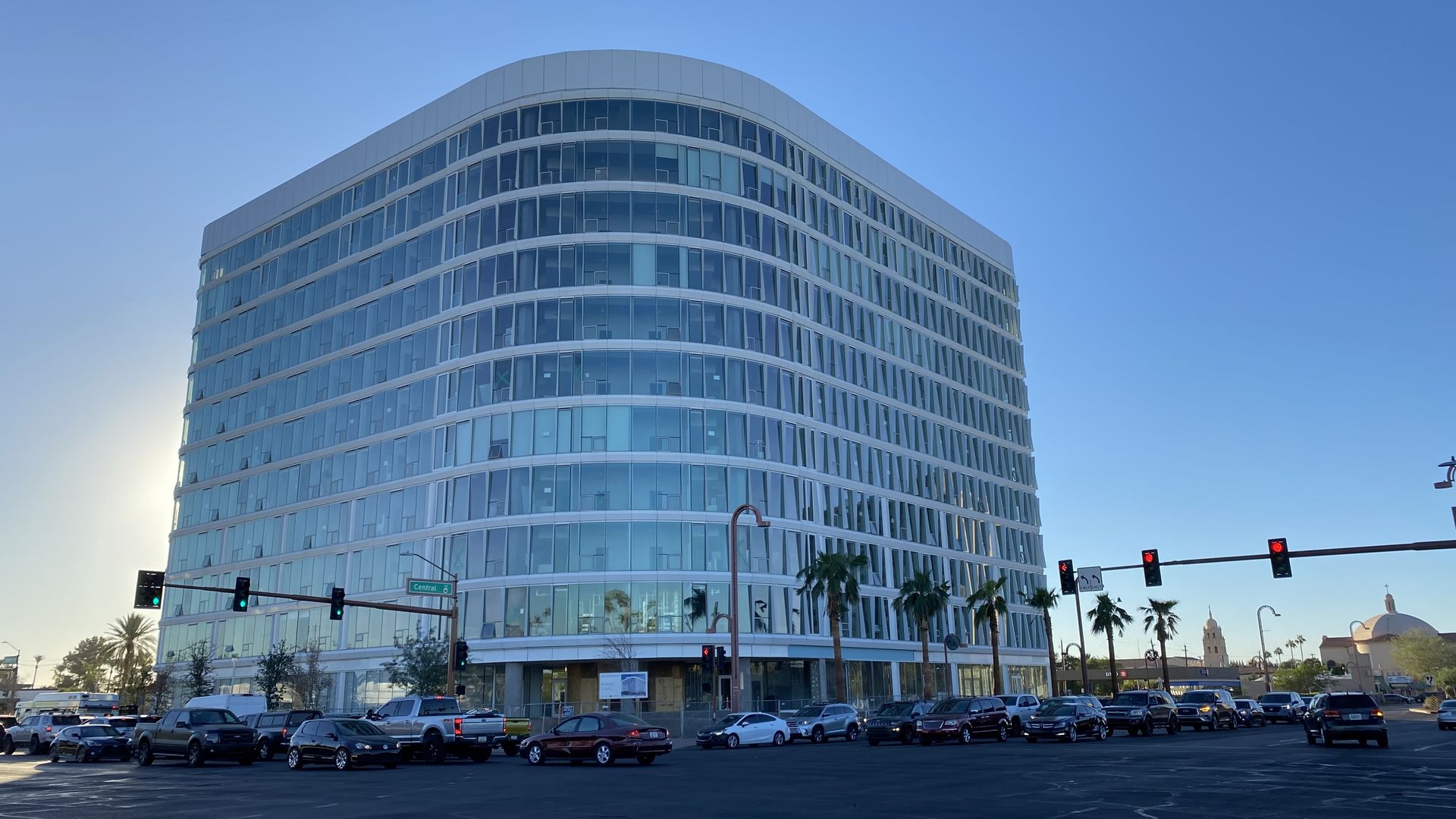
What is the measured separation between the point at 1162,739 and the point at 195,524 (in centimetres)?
6948

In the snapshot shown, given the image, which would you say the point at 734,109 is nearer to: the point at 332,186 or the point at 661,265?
the point at 661,265

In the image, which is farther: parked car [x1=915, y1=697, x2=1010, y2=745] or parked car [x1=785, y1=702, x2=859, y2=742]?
parked car [x1=785, y1=702, x2=859, y2=742]

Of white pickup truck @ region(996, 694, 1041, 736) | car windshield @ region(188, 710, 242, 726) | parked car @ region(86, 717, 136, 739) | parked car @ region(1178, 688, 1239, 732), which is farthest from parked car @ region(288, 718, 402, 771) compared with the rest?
parked car @ region(1178, 688, 1239, 732)

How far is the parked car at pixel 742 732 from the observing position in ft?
145

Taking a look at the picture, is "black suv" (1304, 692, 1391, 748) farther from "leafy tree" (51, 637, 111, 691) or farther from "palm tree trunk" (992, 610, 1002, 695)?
"leafy tree" (51, 637, 111, 691)

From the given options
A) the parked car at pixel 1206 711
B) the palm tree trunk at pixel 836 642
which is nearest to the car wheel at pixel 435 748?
the palm tree trunk at pixel 836 642

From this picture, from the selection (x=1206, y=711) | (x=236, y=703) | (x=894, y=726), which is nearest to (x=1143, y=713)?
(x=1206, y=711)

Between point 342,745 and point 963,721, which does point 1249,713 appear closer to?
point 963,721

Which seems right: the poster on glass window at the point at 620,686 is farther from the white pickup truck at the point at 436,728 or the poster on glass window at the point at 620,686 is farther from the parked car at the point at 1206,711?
the parked car at the point at 1206,711

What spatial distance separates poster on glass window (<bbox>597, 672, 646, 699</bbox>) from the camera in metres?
50.5

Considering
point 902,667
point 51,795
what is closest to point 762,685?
point 902,667

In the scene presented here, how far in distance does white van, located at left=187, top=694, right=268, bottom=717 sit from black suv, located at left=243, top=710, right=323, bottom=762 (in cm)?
579

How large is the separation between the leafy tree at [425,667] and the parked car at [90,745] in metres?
17.6

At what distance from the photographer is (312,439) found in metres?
74.8
